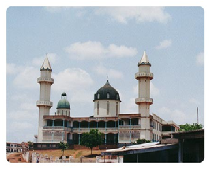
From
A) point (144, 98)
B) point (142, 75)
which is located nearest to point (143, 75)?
point (142, 75)

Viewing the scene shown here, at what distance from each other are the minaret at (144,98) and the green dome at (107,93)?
6.71 meters

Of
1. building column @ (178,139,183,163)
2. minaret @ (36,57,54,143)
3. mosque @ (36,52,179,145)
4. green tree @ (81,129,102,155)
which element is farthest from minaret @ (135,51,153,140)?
building column @ (178,139,183,163)

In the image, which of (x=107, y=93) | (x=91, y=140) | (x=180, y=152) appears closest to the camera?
(x=180, y=152)

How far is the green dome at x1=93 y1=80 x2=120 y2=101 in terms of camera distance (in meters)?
64.0

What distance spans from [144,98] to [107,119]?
285 inches

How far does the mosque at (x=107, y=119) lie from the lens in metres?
58.4

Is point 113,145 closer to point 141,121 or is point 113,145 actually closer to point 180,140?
point 141,121

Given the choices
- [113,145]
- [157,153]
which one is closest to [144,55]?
[113,145]

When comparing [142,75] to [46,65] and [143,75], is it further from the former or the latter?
[46,65]

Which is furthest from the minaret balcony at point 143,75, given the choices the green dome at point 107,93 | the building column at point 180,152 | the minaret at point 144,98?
the building column at point 180,152

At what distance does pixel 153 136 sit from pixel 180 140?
3172 cm

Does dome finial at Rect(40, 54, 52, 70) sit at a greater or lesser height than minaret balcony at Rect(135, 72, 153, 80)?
greater

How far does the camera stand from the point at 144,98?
190ft

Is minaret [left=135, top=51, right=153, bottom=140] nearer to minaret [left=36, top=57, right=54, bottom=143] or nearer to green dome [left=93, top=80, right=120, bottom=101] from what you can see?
green dome [left=93, top=80, right=120, bottom=101]
